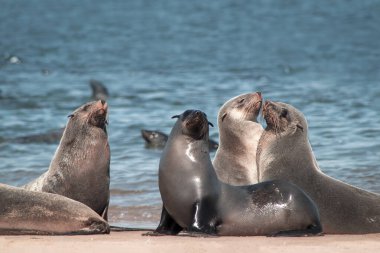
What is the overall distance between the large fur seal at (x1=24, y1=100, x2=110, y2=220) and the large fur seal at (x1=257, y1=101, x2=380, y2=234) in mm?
1439

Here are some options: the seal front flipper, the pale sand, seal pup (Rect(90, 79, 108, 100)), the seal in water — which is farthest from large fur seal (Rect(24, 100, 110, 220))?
seal pup (Rect(90, 79, 108, 100))

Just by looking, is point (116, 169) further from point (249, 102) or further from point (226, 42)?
point (226, 42)

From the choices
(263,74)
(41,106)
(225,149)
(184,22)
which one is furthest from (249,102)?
(184,22)

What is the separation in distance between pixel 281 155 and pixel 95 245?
275 centimetres

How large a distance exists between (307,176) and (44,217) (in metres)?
→ 2.34

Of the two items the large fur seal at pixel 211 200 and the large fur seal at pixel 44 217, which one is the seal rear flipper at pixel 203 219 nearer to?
the large fur seal at pixel 211 200

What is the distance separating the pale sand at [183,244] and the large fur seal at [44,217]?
0.31 metres

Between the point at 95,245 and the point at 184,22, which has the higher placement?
the point at 95,245

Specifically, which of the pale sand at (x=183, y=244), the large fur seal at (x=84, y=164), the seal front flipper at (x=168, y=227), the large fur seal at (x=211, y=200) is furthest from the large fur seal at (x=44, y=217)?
the large fur seal at (x=84, y=164)

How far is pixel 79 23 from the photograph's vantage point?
53.1m

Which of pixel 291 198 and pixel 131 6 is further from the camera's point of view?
pixel 131 6

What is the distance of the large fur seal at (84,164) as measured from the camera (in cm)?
948

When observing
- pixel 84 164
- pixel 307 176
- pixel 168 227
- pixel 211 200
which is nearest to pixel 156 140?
pixel 84 164

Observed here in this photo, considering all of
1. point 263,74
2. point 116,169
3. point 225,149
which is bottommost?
point 263,74
